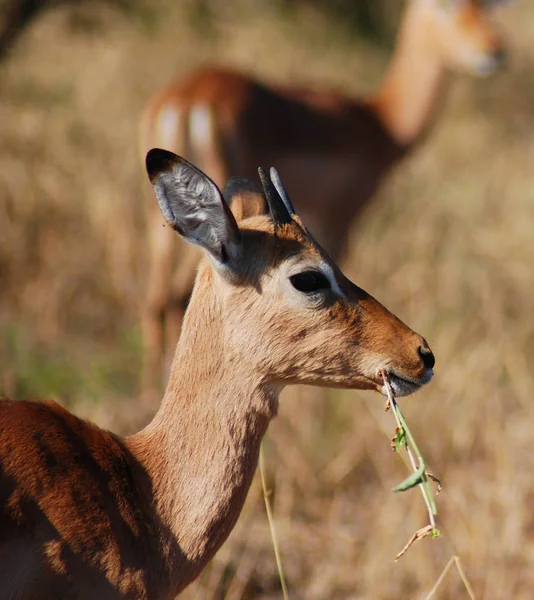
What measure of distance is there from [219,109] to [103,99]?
2992 millimetres

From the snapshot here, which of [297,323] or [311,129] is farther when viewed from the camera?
[311,129]

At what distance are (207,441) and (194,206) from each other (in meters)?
0.70

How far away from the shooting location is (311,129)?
782 cm

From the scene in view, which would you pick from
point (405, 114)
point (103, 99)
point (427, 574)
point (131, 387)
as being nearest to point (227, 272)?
point (427, 574)

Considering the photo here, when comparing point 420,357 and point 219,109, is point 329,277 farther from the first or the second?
point 219,109

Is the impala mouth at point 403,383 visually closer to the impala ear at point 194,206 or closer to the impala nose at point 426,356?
the impala nose at point 426,356

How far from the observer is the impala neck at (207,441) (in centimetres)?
318

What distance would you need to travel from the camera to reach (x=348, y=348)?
3.20 meters

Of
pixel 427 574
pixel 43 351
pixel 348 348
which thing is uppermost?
pixel 348 348

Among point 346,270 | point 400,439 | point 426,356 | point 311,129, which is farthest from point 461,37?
point 400,439

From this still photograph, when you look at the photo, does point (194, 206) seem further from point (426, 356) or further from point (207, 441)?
point (426, 356)

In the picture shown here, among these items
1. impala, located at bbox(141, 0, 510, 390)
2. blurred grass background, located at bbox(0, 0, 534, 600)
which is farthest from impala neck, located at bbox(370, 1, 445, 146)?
blurred grass background, located at bbox(0, 0, 534, 600)

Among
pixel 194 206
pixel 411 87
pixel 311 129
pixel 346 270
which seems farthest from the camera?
pixel 411 87

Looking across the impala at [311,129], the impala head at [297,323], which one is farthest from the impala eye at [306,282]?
the impala at [311,129]
